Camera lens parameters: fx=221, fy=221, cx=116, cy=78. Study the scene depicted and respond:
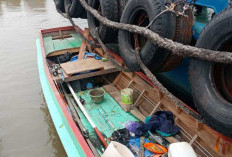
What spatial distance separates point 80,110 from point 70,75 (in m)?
0.76

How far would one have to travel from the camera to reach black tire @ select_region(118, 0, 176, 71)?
271cm

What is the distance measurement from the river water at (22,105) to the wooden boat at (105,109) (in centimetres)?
106

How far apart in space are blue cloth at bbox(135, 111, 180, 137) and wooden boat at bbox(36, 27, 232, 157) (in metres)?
0.09

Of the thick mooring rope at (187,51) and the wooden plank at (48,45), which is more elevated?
the thick mooring rope at (187,51)

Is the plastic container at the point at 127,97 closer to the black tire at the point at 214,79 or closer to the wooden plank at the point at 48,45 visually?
the black tire at the point at 214,79

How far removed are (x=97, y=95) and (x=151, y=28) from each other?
183cm

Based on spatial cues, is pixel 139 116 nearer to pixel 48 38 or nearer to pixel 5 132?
pixel 5 132

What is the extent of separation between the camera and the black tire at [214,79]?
2072 millimetres

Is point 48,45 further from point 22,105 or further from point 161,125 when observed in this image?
point 161,125

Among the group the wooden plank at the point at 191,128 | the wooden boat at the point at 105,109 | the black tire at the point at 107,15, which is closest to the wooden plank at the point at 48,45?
the wooden boat at the point at 105,109

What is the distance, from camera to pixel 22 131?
4.94 metres

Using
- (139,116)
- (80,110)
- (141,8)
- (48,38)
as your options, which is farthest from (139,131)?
(48,38)

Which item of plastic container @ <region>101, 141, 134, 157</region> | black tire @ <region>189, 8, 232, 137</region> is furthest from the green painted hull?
black tire @ <region>189, 8, 232, 137</region>

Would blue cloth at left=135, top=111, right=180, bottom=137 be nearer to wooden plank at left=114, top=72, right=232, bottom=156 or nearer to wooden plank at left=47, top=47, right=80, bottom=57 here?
wooden plank at left=114, top=72, right=232, bottom=156
